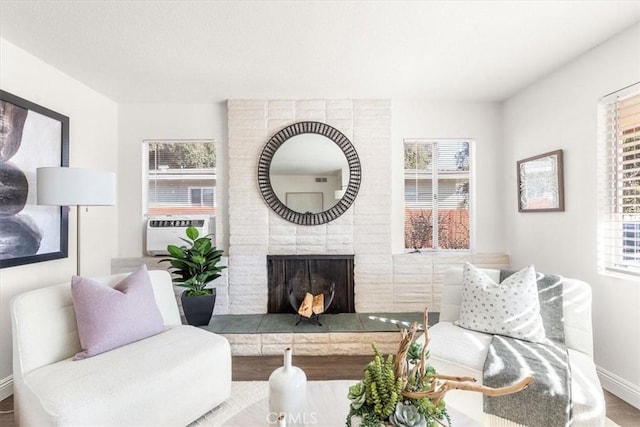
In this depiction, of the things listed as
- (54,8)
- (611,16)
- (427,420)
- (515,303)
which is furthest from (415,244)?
(54,8)

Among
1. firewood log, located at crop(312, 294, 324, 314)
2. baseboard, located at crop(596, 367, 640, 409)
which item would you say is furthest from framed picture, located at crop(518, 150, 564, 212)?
firewood log, located at crop(312, 294, 324, 314)

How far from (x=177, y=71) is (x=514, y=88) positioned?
319 cm

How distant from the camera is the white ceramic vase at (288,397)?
1172mm

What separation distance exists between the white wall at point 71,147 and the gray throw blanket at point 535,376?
313cm

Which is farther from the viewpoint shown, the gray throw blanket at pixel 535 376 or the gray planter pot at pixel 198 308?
the gray planter pot at pixel 198 308

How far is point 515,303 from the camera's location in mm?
2043

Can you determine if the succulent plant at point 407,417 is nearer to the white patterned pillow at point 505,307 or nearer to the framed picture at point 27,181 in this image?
the white patterned pillow at point 505,307

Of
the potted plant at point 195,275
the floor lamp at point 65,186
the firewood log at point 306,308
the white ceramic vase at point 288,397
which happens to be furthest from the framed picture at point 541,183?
the floor lamp at point 65,186

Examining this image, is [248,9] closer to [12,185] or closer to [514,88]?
[12,185]

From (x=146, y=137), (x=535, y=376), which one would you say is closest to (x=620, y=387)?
(x=535, y=376)

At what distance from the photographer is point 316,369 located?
2525 millimetres

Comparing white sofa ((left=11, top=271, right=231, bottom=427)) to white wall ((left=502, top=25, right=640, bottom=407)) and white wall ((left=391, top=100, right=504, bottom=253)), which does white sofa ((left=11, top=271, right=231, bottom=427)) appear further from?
white wall ((left=502, top=25, right=640, bottom=407))

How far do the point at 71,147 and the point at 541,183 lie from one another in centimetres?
428

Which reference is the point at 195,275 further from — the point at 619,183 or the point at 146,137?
the point at 619,183
